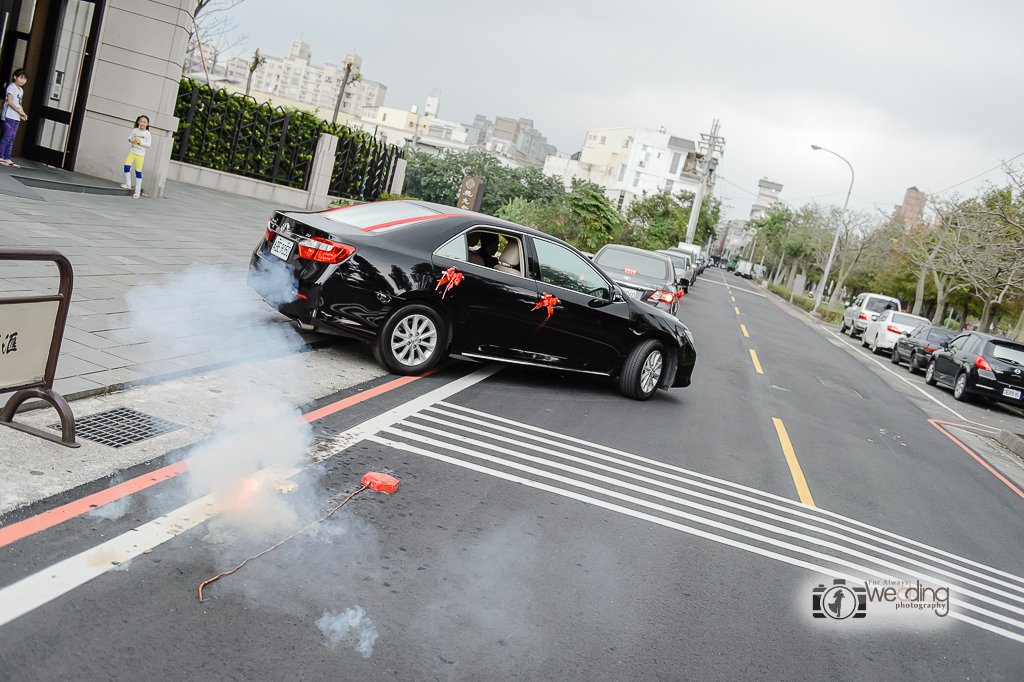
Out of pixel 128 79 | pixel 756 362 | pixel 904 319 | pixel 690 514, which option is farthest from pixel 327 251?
pixel 904 319

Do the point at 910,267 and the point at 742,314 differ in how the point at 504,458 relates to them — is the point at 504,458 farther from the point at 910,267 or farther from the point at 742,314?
the point at 910,267

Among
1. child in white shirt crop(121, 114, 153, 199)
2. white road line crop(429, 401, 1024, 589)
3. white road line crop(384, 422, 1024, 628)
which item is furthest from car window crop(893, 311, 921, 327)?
child in white shirt crop(121, 114, 153, 199)

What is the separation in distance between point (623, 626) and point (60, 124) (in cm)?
1584

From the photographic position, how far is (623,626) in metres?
3.72

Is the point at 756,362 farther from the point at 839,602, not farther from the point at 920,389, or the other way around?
the point at 839,602

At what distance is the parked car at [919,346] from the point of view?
20234mm

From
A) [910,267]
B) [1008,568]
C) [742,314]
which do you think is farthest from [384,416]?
[910,267]

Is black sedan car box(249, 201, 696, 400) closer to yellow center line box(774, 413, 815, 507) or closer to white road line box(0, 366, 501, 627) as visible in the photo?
yellow center line box(774, 413, 815, 507)

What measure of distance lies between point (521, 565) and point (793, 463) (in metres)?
4.44

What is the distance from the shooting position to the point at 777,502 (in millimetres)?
6199

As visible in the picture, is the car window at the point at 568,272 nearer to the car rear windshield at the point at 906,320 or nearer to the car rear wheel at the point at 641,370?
the car rear wheel at the point at 641,370

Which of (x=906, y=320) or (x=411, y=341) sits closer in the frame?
(x=411, y=341)

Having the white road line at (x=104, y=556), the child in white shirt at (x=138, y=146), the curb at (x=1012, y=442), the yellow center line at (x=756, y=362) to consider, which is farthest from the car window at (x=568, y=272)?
the child in white shirt at (x=138, y=146)

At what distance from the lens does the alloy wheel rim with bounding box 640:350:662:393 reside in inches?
342
